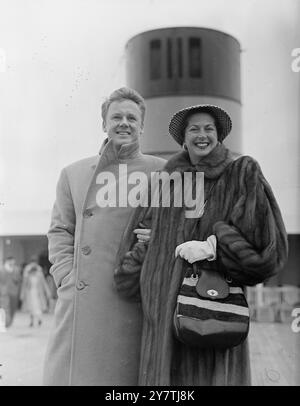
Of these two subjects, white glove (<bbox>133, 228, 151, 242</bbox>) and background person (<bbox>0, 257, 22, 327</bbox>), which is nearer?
white glove (<bbox>133, 228, 151, 242</bbox>)

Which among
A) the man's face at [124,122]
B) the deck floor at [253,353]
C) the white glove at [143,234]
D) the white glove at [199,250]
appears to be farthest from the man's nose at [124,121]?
the deck floor at [253,353]

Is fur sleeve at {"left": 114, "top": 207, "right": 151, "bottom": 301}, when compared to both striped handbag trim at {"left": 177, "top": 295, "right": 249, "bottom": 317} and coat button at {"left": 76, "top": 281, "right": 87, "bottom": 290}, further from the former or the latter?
striped handbag trim at {"left": 177, "top": 295, "right": 249, "bottom": 317}

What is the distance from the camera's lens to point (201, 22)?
2271mm

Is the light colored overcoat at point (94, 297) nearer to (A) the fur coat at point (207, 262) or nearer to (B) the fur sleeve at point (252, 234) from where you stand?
(A) the fur coat at point (207, 262)

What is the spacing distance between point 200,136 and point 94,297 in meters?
0.76

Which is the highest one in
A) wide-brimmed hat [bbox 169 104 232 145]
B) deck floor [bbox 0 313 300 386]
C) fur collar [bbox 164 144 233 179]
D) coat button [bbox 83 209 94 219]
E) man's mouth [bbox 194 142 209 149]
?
wide-brimmed hat [bbox 169 104 232 145]

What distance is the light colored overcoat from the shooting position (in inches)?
86.0

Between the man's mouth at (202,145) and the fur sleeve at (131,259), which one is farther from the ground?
the man's mouth at (202,145)

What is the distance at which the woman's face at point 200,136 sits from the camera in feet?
6.87

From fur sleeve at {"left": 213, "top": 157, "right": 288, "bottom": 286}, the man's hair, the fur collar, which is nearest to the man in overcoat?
the man's hair

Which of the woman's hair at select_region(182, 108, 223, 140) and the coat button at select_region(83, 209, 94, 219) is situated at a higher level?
the woman's hair at select_region(182, 108, 223, 140)

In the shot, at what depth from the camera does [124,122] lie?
222cm

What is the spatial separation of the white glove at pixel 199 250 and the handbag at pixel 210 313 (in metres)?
0.05

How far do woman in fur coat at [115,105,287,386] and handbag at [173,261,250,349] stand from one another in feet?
0.17
